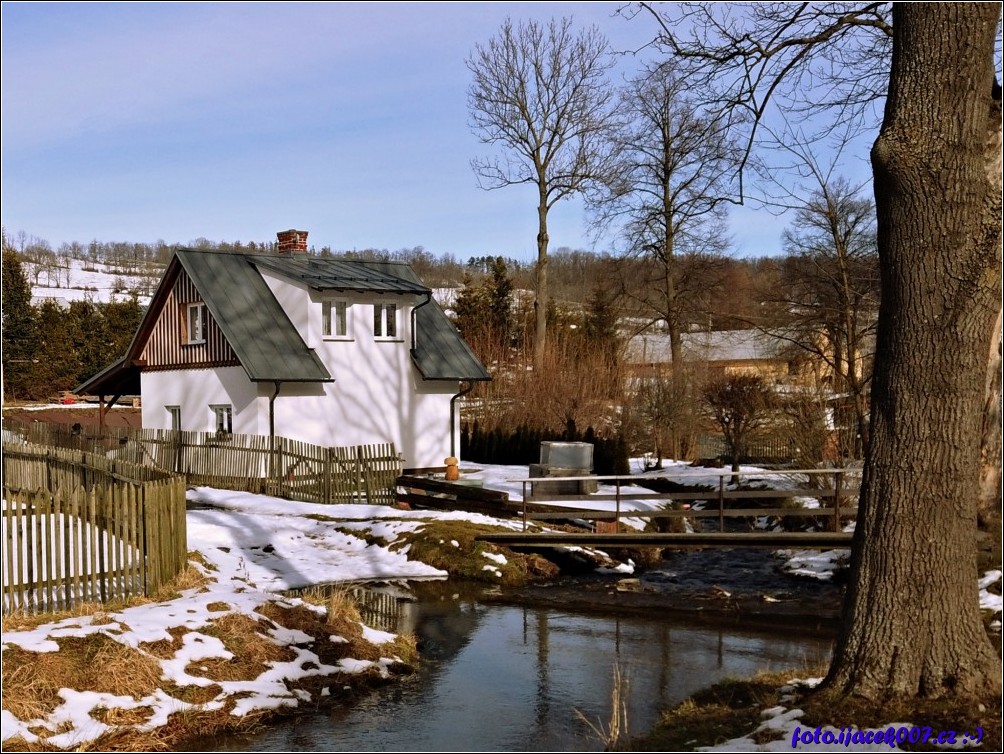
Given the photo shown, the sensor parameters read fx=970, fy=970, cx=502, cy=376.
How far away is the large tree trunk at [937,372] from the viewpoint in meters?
6.22

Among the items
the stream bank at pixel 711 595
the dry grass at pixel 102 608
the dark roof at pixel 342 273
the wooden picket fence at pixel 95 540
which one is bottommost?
the stream bank at pixel 711 595

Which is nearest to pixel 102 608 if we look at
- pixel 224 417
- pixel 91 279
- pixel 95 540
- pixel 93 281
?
pixel 95 540

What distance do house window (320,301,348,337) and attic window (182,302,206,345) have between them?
11.9 ft

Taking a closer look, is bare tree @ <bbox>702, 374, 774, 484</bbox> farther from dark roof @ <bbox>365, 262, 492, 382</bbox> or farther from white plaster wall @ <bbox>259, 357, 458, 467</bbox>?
white plaster wall @ <bbox>259, 357, 458, 467</bbox>

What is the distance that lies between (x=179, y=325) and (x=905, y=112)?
1058 inches

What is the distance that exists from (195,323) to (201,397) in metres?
2.38

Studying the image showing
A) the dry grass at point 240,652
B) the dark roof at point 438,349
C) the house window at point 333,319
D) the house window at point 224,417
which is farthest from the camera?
the dark roof at point 438,349

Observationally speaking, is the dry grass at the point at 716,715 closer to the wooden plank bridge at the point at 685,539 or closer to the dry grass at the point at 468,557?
the wooden plank bridge at the point at 685,539

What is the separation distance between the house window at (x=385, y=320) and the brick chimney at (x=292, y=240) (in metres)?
4.97

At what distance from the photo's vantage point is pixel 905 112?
6398 millimetres

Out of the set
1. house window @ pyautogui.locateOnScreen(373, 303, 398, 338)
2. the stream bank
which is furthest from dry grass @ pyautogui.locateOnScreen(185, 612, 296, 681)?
house window @ pyautogui.locateOnScreen(373, 303, 398, 338)

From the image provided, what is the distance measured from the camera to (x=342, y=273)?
30.4 metres

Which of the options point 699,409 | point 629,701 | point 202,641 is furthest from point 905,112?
point 699,409

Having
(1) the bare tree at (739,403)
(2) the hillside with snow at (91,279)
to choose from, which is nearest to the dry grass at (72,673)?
(1) the bare tree at (739,403)
